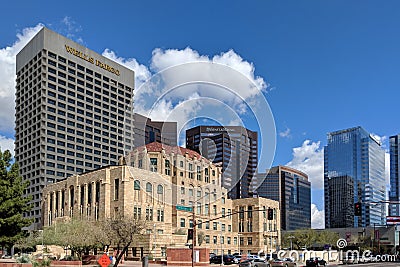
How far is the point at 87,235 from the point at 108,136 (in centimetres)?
13191

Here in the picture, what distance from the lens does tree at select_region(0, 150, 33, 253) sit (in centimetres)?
4859

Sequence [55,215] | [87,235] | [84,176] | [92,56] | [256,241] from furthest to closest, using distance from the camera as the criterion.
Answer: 1. [92,56]
2. [256,241]
3. [55,215]
4. [84,176]
5. [87,235]

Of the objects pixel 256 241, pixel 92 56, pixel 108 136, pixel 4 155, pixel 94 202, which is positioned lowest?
pixel 256 241

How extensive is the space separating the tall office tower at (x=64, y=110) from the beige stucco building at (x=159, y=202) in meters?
62.7

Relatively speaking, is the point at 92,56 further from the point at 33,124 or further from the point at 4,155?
the point at 4,155

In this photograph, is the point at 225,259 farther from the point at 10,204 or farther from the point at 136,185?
the point at 10,204

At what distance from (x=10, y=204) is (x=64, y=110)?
454ft

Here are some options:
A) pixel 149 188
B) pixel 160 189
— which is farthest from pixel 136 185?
pixel 160 189

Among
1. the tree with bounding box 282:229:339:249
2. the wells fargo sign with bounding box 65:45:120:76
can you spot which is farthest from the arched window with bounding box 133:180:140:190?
the wells fargo sign with bounding box 65:45:120:76

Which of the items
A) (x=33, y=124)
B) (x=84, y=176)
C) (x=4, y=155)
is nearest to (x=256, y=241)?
(x=84, y=176)

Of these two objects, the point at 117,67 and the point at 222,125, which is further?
the point at 117,67

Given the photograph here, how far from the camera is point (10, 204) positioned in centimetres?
4831

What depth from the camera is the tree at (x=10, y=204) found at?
48594 mm

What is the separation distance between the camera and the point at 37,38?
179125 mm
